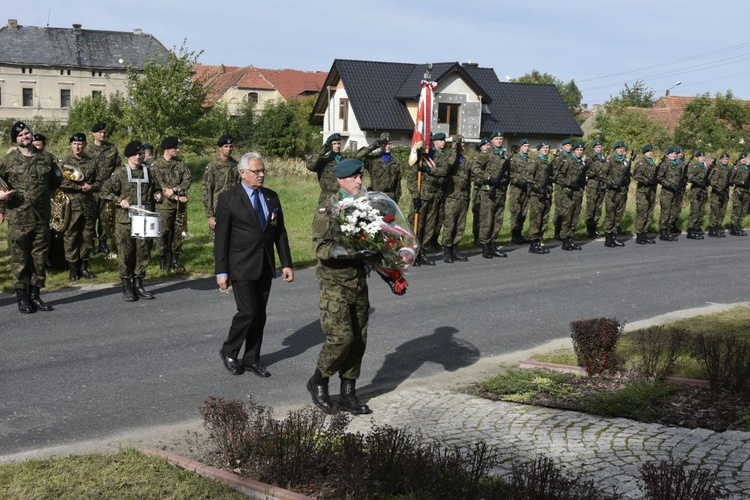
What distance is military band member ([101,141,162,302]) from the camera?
40.0 ft

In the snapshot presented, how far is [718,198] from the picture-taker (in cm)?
2391

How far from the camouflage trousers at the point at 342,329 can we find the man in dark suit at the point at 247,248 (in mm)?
1006

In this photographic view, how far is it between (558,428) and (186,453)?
2.86 meters

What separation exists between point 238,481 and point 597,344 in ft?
14.5

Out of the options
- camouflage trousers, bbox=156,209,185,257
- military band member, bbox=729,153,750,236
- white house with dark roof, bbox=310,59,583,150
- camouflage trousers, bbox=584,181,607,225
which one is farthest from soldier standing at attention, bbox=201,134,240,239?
white house with dark roof, bbox=310,59,583,150

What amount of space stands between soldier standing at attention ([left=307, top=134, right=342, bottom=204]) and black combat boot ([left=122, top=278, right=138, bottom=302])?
3813 millimetres

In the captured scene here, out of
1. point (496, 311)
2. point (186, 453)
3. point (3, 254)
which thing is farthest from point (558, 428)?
point (3, 254)

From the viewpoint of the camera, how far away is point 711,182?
940 inches

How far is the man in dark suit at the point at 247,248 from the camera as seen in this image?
28.5 ft

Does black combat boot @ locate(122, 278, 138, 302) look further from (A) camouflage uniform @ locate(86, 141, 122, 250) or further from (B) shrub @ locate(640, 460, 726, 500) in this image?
(B) shrub @ locate(640, 460, 726, 500)

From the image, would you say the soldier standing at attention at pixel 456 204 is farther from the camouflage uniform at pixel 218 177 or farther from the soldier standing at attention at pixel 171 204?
the soldier standing at attention at pixel 171 204

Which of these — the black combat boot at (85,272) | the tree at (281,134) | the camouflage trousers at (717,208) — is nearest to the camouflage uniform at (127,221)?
the black combat boot at (85,272)

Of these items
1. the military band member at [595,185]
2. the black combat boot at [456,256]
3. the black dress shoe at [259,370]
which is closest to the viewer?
the black dress shoe at [259,370]

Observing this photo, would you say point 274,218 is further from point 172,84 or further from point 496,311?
point 172,84
